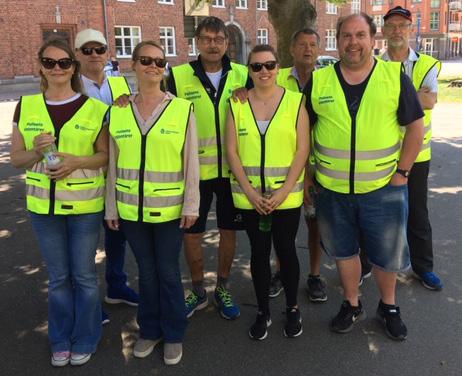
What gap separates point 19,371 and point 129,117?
1832 mm

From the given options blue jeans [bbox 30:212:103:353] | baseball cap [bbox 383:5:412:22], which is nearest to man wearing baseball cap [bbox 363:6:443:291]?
baseball cap [bbox 383:5:412:22]

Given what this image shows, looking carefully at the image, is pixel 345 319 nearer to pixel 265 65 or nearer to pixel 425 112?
pixel 425 112

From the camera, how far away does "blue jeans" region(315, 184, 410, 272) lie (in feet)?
10.5

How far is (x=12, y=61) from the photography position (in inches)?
1026

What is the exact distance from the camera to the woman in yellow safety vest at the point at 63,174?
2910 millimetres

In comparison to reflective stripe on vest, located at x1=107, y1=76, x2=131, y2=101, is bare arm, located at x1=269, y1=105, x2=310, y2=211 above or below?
below

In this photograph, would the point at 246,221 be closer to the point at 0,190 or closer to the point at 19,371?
the point at 19,371

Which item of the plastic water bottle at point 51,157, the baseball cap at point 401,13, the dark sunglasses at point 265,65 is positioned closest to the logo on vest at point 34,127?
the plastic water bottle at point 51,157

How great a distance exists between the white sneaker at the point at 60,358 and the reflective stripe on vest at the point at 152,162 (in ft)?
3.44

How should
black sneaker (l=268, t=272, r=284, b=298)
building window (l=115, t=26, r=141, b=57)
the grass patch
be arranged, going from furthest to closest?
building window (l=115, t=26, r=141, b=57) < the grass patch < black sneaker (l=268, t=272, r=284, b=298)

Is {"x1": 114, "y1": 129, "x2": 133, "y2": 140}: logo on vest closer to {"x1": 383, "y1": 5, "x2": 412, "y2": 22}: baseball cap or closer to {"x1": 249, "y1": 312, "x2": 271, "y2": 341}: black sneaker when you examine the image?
{"x1": 249, "y1": 312, "x2": 271, "y2": 341}: black sneaker

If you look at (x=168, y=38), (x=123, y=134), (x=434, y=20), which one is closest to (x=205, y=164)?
(x=123, y=134)

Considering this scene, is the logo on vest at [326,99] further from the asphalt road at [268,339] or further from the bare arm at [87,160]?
the asphalt road at [268,339]

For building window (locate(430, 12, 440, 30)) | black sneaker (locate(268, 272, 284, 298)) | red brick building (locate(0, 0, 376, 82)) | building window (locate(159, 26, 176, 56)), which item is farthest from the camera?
building window (locate(430, 12, 440, 30))
